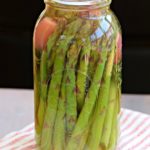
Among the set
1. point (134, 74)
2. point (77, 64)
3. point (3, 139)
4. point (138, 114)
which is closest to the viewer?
point (77, 64)

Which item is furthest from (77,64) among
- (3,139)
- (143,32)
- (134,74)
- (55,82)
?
(143,32)

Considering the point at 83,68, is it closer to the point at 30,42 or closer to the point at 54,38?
the point at 54,38

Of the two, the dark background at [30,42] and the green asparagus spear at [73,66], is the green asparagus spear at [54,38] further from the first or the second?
the dark background at [30,42]

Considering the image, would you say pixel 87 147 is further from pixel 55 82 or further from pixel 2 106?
pixel 2 106

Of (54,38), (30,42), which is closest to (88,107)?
(54,38)

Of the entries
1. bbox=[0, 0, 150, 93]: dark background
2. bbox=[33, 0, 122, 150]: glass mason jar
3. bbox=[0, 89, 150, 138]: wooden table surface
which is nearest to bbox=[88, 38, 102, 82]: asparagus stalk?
bbox=[33, 0, 122, 150]: glass mason jar

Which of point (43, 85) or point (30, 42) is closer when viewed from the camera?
point (43, 85)

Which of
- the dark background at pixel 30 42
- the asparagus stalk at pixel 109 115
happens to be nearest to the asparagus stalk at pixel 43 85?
the asparagus stalk at pixel 109 115
